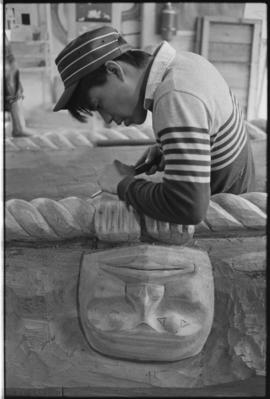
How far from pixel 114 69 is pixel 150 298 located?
43 cm

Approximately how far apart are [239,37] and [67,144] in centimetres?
53

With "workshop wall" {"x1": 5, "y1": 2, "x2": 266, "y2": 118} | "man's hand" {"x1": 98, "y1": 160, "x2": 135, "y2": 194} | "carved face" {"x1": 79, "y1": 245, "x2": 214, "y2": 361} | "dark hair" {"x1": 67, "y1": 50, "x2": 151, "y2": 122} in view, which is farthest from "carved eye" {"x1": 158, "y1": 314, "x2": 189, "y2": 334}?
"workshop wall" {"x1": 5, "y1": 2, "x2": 266, "y2": 118}

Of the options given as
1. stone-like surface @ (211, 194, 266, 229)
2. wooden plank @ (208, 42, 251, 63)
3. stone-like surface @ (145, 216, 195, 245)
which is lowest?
stone-like surface @ (145, 216, 195, 245)

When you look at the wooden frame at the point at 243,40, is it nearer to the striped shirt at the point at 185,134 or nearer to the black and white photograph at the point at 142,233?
the black and white photograph at the point at 142,233

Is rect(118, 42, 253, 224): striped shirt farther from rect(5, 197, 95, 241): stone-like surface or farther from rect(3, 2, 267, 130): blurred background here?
rect(3, 2, 267, 130): blurred background

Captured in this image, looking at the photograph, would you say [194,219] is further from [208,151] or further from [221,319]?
[221,319]

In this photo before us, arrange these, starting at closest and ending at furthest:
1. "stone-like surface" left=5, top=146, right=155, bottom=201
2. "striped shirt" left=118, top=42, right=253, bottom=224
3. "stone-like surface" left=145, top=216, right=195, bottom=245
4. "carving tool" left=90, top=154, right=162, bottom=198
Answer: "striped shirt" left=118, top=42, right=253, bottom=224 → "stone-like surface" left=145, top=216, right=195, bottom=245 → "carving tool" left=90, top=154, right=162, bottom=198 → "stone-like surface" left=5, top=146, right=155, bottom=201

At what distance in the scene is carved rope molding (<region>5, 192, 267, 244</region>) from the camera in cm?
87

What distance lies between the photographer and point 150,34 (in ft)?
3.67

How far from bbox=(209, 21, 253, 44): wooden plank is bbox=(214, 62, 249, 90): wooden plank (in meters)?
0.06

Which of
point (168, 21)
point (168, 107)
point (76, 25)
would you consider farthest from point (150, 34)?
point (168, 107)

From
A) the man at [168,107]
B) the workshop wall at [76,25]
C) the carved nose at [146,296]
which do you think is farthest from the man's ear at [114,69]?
the carved nose at [146,296]

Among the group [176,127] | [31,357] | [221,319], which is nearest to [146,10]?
[176,127]

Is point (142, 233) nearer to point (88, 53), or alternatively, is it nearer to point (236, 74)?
point (88, 53)
